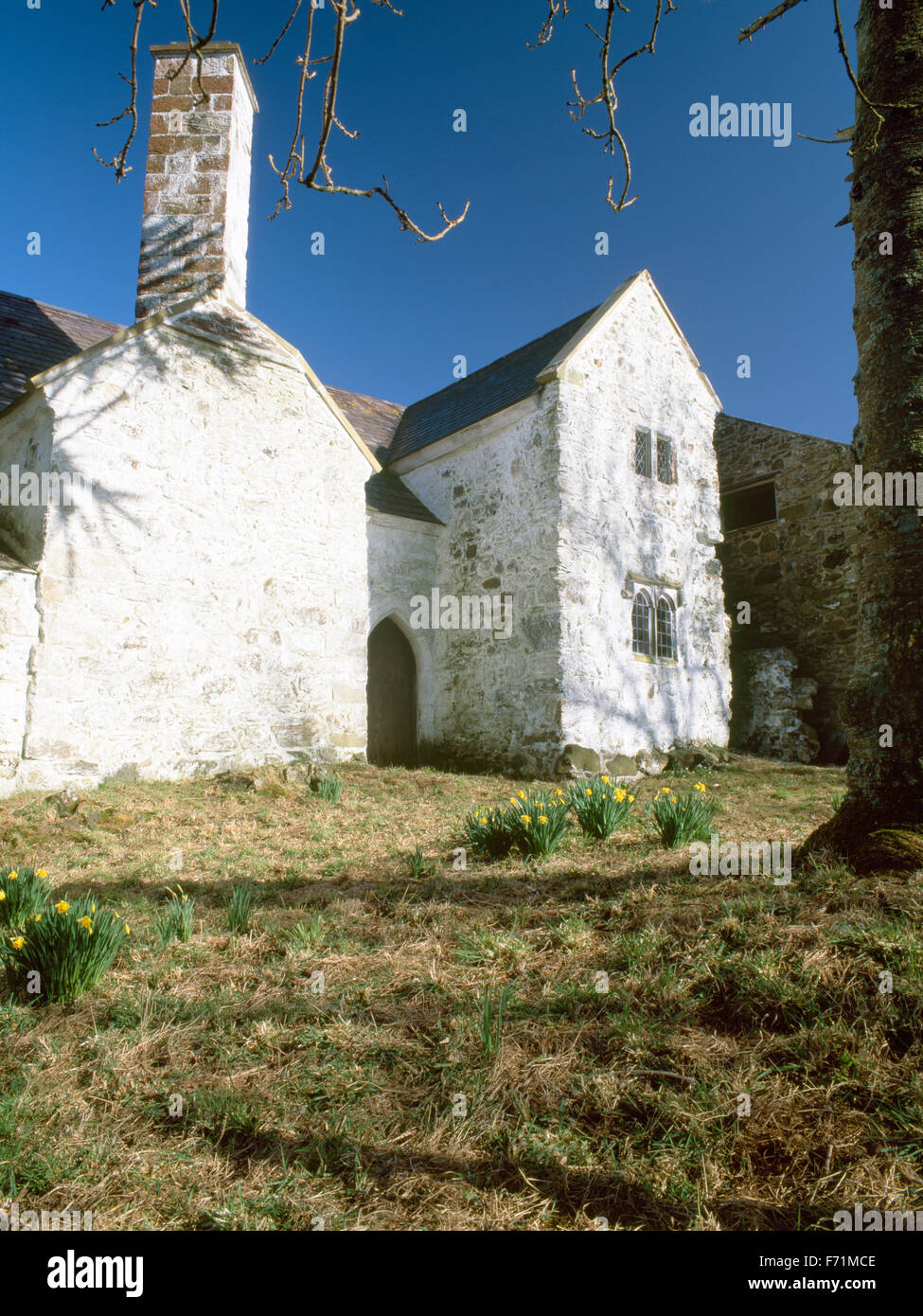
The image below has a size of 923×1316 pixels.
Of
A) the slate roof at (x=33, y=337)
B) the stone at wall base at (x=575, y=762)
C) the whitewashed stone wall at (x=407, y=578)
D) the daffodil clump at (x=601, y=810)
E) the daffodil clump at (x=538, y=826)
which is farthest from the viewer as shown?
the whitewashed stone wall at (x=407, y=578)

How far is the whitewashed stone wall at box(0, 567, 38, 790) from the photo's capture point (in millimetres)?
7328

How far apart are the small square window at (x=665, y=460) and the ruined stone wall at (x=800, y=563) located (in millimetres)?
3397

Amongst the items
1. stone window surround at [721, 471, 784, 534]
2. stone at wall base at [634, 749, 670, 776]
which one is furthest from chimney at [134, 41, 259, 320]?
stone window surround at [721, 471, 784, 534]

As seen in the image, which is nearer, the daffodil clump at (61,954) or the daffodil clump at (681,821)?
the daffodil clump at (61,954)

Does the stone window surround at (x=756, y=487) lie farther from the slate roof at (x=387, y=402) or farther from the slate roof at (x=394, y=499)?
the slate roof at (x=394, y=499)

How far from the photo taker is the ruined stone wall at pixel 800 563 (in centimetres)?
1362

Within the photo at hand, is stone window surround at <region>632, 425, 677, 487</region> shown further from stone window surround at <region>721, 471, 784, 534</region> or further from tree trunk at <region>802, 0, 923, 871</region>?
tree trunk at <region>802, 0, 923, 871</region>

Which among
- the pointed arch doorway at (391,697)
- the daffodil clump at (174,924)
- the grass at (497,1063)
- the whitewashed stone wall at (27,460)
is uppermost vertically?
the whitewashed stone wall at (27,460)

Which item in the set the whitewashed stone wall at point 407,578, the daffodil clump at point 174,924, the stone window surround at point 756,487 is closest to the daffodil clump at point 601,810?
the daffodil clump at point 174,924

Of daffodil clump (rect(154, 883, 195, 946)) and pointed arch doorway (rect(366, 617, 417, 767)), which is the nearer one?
daffodil clump (rect(154, 883, 195, 946))

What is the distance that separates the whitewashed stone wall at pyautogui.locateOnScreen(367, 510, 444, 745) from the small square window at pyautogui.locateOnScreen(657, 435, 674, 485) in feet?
12.9

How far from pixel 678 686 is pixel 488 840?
8.09 meters

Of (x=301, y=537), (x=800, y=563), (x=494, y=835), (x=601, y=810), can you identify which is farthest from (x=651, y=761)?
(x=494, y=835)
